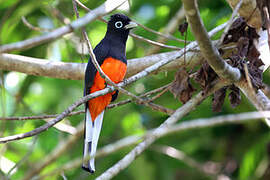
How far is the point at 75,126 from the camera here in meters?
6.19

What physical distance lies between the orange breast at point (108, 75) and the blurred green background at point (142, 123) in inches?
29.4

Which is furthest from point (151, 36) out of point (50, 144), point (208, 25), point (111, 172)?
point (111, 172)

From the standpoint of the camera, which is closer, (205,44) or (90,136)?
(205,44)

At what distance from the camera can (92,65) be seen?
4523 mm

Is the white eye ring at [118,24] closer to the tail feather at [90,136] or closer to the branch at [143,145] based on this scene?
the tail feather at [90,136]

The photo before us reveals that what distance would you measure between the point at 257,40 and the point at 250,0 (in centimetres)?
34

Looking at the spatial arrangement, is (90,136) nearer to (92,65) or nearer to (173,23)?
(92,65)

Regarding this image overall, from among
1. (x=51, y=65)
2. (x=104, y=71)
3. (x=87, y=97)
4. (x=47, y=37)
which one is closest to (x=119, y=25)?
(x=104, y=71)

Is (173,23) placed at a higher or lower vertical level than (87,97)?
lower

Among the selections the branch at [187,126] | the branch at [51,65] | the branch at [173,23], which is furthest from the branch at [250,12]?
the branch at [173,23]

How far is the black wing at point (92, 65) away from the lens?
14.9ft

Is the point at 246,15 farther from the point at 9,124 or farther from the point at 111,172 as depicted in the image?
the point at 9,124

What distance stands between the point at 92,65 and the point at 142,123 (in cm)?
180

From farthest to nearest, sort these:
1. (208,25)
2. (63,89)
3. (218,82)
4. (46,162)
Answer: (63,89) → (208,25) → (46,162) → (218,82)
